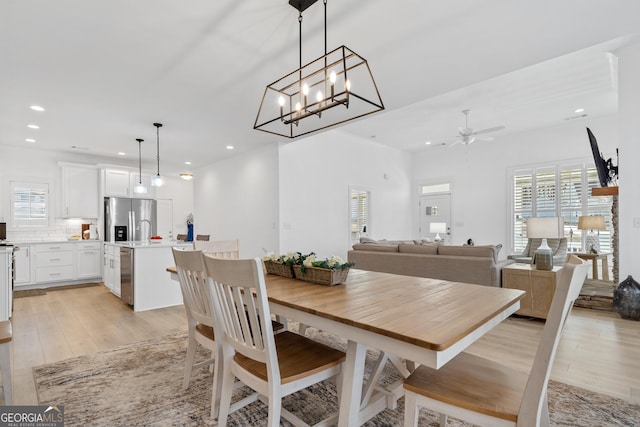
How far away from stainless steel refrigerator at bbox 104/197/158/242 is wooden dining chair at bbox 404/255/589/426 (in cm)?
637

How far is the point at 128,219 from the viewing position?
6871mm

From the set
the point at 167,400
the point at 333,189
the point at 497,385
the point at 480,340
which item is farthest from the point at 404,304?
the point at 333,189

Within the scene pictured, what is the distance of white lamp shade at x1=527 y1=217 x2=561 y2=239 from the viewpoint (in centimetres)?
342

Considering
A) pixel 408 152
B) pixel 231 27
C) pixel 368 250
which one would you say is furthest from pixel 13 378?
pixel 408 152

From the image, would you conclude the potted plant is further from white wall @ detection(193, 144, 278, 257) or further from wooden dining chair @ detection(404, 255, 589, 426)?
white wall @ detection(193, 144, 278, 257)

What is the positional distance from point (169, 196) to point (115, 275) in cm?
365

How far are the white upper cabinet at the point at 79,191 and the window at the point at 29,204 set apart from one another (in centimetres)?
35

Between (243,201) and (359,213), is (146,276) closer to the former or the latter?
(243,201)

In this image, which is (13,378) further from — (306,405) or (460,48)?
(460,48)

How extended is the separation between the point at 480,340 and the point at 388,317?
2.31 m

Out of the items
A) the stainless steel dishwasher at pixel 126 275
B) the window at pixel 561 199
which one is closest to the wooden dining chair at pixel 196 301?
the stainless steel dishwasher at pixel 126 275

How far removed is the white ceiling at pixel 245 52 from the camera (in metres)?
2.21

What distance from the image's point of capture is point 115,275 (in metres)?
4.99

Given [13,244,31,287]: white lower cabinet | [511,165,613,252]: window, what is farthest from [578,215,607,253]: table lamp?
[13,244,31,287]: white lower cabinet
